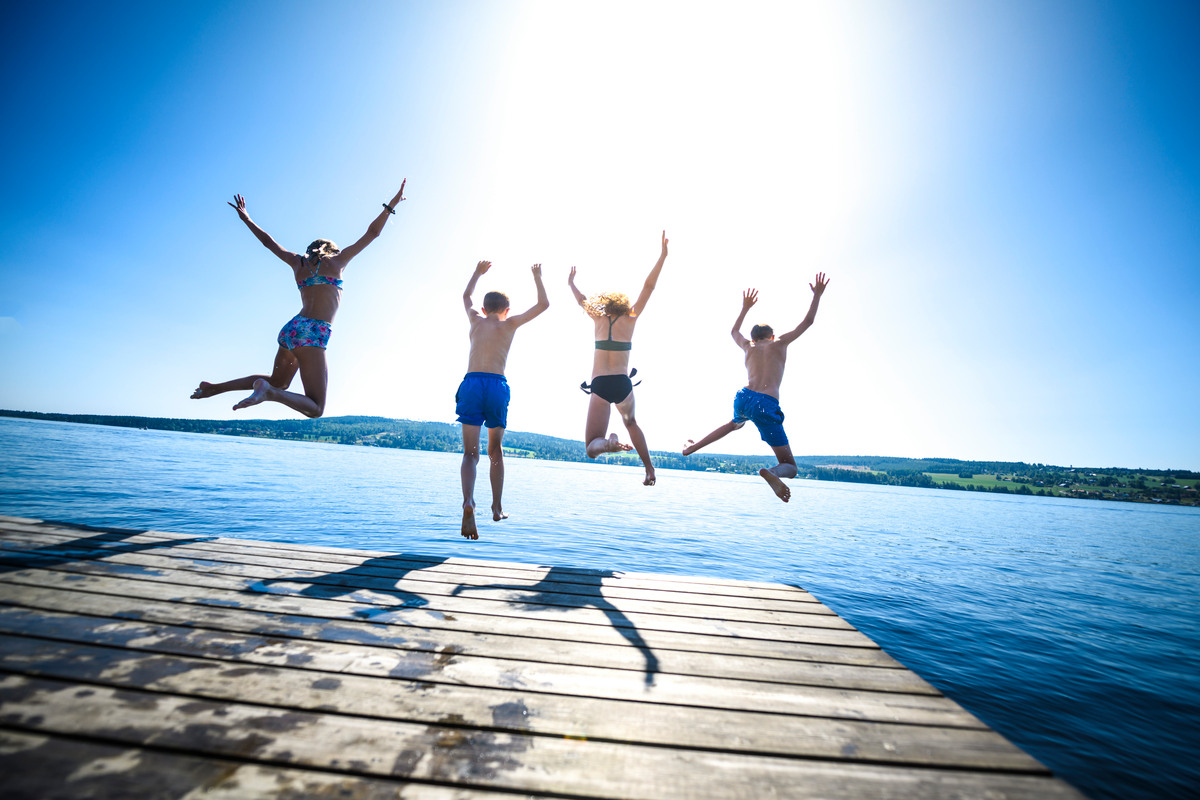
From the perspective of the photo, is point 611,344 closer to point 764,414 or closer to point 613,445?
point 613,445

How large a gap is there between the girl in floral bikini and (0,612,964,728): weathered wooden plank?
321 centimetres

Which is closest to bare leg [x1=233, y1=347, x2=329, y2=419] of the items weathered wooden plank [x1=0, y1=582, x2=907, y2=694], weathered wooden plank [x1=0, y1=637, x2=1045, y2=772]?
weathered wooden plank [x1=0, y1=582, x2=907, y2=694]

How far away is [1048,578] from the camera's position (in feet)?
55.1

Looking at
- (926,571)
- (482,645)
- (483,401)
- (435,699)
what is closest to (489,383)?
(483,401)

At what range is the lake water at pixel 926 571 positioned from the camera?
629 centimetres

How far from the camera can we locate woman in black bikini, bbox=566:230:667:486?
6441mm

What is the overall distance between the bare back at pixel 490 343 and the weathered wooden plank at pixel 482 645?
3.55 meters

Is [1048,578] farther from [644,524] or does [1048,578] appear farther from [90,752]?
[90,752]

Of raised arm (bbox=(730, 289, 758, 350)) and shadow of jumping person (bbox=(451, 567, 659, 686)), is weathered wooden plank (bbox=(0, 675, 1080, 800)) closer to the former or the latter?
shadow of jumping person (bbox=(451, 567, 659, 686))

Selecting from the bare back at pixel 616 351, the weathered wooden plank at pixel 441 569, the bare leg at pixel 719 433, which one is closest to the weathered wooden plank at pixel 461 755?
the weathered wooden plank at pixel 441 569

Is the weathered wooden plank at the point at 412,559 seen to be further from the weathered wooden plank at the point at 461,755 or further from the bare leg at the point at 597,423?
the weathered wooden plank at the point at 461,755

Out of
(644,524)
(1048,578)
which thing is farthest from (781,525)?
(1048,578)

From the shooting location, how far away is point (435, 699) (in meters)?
2.36

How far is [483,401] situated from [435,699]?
4.07 metres
